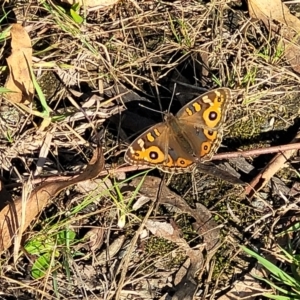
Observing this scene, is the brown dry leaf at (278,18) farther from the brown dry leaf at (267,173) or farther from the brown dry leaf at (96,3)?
the brown dry leaf at (96,3)

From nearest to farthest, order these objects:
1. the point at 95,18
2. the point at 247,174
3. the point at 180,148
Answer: the point at 180,148 → the point at 247,174 → the point at 95,18

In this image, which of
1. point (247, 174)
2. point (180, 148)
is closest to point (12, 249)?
point (180, 148)

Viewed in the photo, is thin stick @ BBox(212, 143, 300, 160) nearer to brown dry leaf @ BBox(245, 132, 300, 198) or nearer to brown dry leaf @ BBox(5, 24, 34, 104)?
brown dry leaf @ BBox(245, 132, 300, 198)

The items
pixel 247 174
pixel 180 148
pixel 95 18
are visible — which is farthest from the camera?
pixel 95 18

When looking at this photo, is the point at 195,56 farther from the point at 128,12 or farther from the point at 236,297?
the point at 236,297

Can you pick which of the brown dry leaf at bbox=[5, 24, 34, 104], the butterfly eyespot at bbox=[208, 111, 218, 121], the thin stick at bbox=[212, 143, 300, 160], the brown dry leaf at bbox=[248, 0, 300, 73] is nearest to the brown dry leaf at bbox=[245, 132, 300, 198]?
the thin stick at bbox=[212, 143, 300, 160]

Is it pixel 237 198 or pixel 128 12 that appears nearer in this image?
pixel 237 198

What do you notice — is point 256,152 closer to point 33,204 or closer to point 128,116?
point 128,116

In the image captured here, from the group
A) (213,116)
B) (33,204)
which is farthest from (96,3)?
(33,204)
